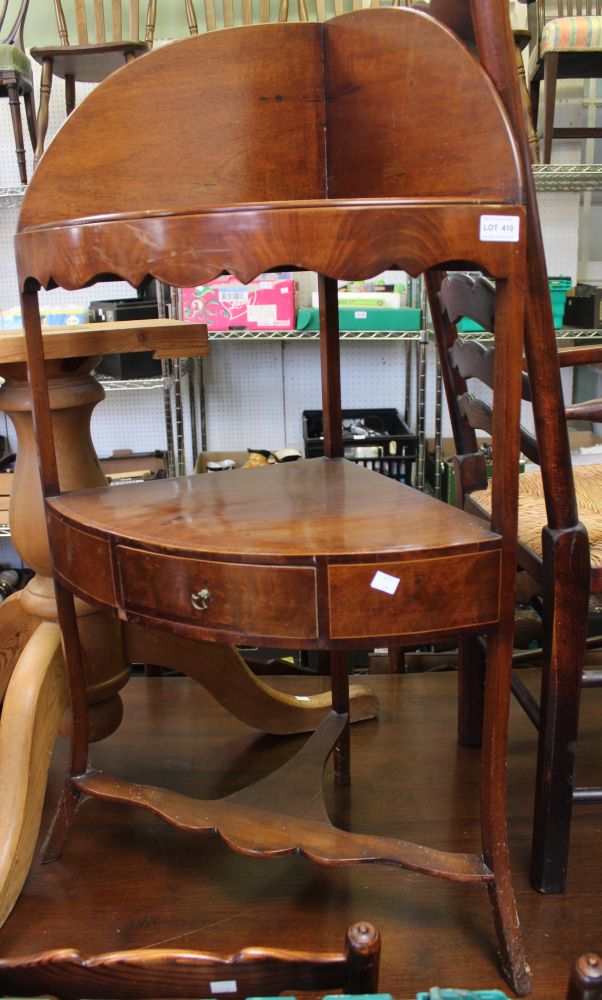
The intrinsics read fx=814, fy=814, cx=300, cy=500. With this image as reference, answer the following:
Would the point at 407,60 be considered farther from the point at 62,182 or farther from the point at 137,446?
the point at 137,446

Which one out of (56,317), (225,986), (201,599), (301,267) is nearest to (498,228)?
(301,267)

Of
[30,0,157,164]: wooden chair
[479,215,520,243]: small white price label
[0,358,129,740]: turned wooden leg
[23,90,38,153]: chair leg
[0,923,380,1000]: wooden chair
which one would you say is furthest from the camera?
[23,90,38,153]: chair leg

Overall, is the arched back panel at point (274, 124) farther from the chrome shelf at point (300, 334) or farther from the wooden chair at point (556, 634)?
the chrome shelf at point (300, 334)

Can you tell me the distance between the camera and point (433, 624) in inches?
31.4

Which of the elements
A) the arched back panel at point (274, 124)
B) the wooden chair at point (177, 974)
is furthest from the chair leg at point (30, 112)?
the wooden chair at point (177, 974)

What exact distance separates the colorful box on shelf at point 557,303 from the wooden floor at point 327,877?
1598mm

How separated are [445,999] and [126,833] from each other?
76 cm

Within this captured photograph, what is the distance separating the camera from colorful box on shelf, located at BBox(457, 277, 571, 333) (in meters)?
2.70

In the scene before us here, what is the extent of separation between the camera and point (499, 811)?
87cm

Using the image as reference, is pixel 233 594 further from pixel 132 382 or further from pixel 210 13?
pixel 210 13

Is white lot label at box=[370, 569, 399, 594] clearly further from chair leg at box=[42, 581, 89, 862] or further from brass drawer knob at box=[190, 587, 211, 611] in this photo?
chair leg at box=[42, 581, 89, 862]

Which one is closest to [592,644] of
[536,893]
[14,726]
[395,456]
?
[536,893]

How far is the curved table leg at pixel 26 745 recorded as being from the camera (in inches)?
40.3

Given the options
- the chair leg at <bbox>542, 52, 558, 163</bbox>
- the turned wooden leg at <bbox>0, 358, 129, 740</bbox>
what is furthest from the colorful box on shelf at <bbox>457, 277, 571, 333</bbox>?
the turned wooden leg at <bbox>0, 358, 129, 740</bbox>
